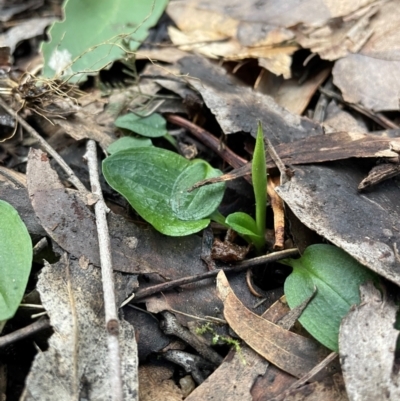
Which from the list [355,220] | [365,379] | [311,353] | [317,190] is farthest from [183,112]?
[365,379]

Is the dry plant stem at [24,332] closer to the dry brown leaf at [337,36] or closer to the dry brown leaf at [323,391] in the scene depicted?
the dry brown leaf at [323,391]

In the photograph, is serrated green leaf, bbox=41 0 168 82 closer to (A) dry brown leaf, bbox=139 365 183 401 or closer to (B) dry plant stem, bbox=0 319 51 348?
(B) dry plant stem, bbox=0 319 51 348

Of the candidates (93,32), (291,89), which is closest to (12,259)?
(93,32)

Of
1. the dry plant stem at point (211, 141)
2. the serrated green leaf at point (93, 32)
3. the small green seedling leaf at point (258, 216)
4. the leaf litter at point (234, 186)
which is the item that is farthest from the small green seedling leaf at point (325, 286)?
the serrated green leaf at point (93, 32)

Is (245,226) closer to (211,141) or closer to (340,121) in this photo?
(211,141)

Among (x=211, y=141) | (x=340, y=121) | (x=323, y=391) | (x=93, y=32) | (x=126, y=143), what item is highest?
(x=93, y=32)
